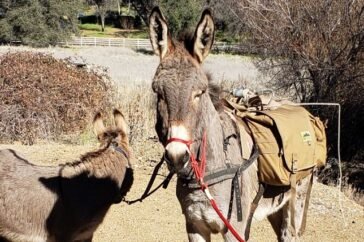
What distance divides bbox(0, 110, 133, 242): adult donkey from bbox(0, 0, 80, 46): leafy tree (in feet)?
116

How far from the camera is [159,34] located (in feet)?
11.3

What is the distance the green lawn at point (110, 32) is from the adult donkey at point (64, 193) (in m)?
44.9

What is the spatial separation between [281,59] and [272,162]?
30.9 feet

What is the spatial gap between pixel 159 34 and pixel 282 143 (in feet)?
5.08

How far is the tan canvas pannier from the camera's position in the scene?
430 cm

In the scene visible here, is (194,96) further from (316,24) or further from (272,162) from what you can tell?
(316,24)

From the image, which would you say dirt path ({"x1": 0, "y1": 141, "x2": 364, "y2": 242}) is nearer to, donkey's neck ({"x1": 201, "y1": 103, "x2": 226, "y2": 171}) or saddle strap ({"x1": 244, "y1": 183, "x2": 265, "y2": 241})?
saddle strap ({"x1": 244, "y1": 183, "x2": 265, "y2": 241})

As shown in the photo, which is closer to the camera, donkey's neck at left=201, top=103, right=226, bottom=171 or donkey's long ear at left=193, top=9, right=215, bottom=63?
donkey's long ear at left=193, top=9, right=215, bottom=63

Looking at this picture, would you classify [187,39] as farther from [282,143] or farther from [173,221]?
[173,221]

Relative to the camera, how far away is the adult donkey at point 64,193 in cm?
462

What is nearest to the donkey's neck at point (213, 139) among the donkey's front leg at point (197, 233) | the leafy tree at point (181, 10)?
the donkey's front leg at point (197, 233)

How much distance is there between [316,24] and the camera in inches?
484

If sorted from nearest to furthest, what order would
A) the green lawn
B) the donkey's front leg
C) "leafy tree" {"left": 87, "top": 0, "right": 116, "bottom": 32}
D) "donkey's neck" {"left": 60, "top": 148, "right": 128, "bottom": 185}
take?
the donkey's front leg, "donkey's neck" {"left": 60, "top": 148, "right": 128, "bottom": 185}, the green lawn, "leafy tree" {"left": 87, "top": 0, "right": 116, "bottom": 32}

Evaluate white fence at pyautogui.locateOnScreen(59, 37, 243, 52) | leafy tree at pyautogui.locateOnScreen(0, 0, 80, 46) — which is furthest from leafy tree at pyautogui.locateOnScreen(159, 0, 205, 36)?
leafy tree at pyautogui.locateOnScreen(0, 0, 80, 46)
